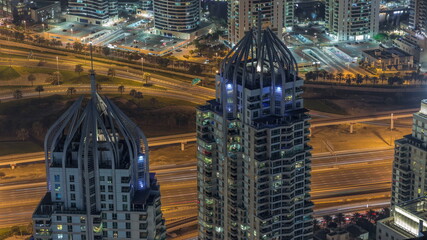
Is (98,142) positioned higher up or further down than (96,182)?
higher up

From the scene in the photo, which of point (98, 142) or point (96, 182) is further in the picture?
point (98, 142)

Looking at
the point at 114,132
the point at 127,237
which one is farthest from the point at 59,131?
the point at 127,237

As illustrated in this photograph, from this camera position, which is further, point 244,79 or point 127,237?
point 244,79

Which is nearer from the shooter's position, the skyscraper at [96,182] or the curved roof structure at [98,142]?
the curved roof structure at [98,142]

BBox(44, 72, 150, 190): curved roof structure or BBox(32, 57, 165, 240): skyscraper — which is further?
BBox(32, 57, 165, 240): skyscraper

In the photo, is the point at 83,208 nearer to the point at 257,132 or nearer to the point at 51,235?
the point at 51,235
